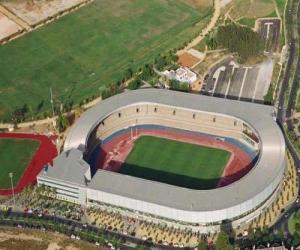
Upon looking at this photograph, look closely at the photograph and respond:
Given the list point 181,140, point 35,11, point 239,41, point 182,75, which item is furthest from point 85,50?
point 181,140

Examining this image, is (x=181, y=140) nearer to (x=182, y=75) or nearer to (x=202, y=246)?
(x=182, y=75)

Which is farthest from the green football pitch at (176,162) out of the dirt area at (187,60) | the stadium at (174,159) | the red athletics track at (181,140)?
Answer: the dirt area at (187,60)

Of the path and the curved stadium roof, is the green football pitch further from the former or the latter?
the path

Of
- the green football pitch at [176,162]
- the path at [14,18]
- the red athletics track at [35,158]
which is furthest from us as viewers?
the path at [14,18]

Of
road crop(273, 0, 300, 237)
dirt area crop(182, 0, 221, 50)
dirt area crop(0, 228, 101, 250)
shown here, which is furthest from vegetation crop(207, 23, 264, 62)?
dirt area crop(0, 228, 101, 250)

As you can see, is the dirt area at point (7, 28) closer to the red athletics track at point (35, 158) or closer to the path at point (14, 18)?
the path at point (14, 18)

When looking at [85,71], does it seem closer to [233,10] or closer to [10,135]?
[10,135]
